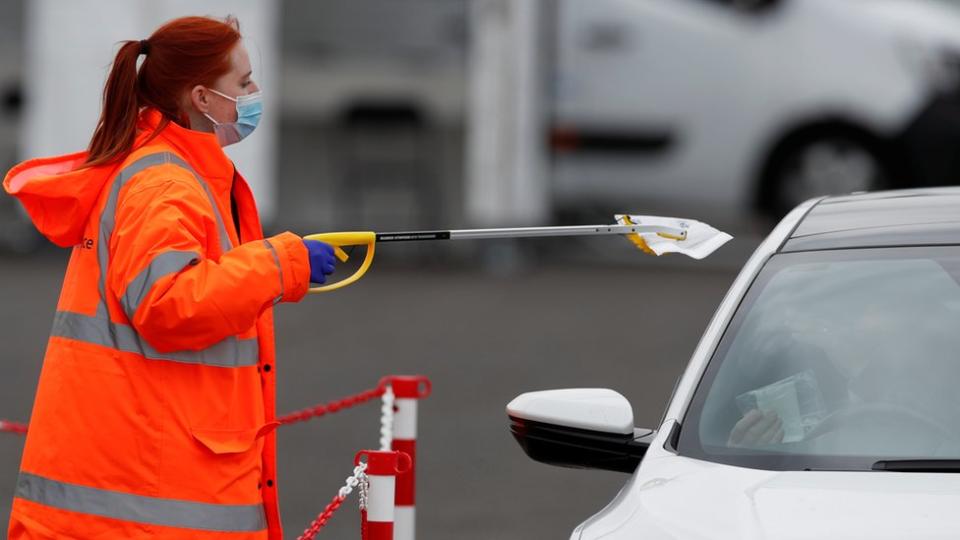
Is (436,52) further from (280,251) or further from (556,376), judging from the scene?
(280,251)

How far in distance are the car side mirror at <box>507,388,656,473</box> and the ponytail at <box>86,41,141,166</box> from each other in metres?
0.95

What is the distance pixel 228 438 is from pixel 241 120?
26.1 inches

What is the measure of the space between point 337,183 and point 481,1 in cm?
244

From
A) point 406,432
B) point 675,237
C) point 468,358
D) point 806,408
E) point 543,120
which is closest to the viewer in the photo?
point 806,408

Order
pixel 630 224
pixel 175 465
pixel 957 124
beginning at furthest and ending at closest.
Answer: pixel 957 124, pixel 630 224, pixel 175 465

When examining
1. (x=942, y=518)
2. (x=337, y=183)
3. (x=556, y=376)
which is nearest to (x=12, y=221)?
(x=337, y=183)

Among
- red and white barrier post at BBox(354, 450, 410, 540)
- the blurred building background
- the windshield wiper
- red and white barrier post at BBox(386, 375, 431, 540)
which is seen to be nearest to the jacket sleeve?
red and white barrier post at BBox(354, 450, 410, 540)

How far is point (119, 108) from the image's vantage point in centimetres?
372

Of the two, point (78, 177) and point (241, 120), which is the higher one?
point (241, 120)

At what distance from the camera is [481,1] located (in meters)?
14.2

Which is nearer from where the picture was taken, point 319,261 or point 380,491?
point 319,261

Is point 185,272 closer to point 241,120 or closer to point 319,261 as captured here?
point 319,261

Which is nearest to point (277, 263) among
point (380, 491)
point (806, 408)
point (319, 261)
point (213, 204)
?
point (319, 261)

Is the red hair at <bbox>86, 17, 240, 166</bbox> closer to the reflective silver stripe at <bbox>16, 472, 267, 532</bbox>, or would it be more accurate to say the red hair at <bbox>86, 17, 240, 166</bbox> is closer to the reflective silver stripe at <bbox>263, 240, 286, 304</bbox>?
the reflective silver stripe at <bbox>263, 240, 286, 304</bbox>
